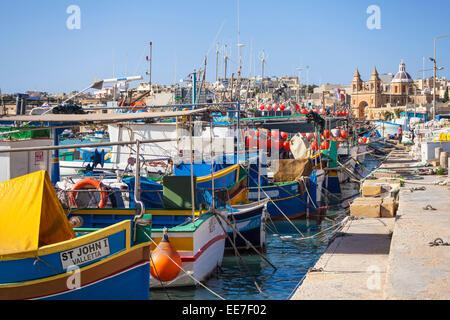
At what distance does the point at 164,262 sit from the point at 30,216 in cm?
283

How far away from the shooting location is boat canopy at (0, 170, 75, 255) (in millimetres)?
7512

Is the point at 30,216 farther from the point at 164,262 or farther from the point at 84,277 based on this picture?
the point at 164,262

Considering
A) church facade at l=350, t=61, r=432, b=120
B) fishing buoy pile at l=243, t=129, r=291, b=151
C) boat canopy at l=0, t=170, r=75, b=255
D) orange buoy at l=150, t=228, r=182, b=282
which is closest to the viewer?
boat canopy at l=0, t=170, r=75, b=255

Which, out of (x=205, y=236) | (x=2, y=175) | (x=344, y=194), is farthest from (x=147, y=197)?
(x=344, y=194)

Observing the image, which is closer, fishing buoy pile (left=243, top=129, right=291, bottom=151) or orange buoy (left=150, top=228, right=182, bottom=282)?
orange buoy (left=150, top=228, right=182, bottom=282)

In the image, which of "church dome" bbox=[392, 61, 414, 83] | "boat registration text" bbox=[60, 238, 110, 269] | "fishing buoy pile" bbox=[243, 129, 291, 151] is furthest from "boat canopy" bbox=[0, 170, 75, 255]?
"church dome" bbox=[392, 61, 414, 83]

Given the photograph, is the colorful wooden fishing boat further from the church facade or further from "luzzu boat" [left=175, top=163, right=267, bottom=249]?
the church facade

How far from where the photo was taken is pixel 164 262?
32.4ft

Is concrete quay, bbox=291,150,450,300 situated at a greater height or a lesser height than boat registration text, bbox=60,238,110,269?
lesser

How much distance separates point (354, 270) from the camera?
9969mm

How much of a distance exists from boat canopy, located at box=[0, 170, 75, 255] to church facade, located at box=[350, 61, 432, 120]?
467 ft

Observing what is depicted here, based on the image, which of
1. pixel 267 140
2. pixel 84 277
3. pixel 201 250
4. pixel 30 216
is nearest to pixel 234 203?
pixel 201 250

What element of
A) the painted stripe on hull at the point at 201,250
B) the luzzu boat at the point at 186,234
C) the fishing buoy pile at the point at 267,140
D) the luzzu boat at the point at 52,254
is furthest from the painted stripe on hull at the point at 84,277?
the fishing buoy pile at the point at 267,140

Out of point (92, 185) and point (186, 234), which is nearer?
point (186, 234)
